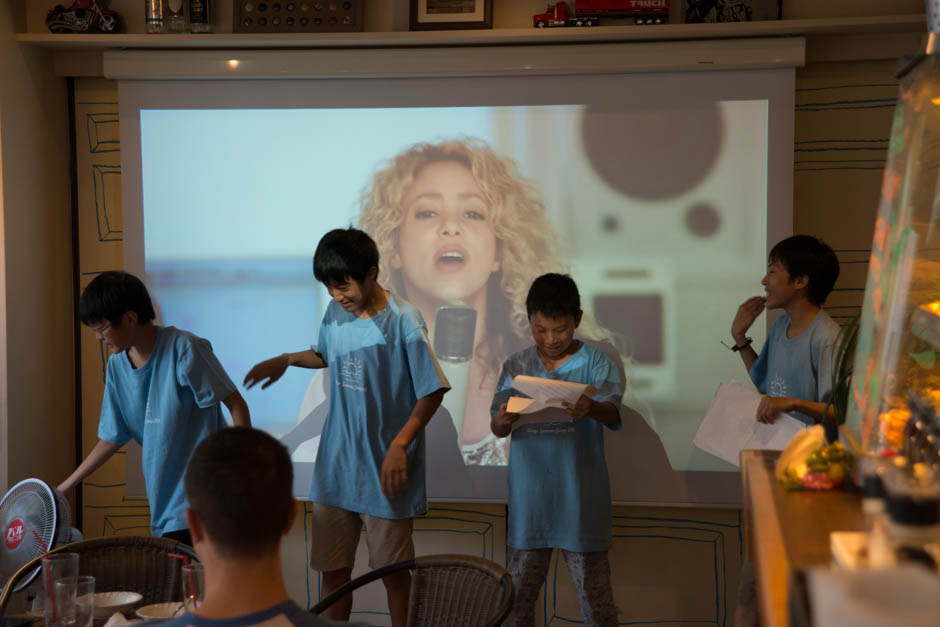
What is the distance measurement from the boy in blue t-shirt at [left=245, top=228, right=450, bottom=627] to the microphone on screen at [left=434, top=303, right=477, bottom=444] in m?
0.59

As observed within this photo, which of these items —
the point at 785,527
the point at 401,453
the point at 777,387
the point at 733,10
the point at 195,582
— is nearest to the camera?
the point at 785,527

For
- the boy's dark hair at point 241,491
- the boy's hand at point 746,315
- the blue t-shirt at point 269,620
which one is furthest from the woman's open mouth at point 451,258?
the blue t-shirt at point 269,620

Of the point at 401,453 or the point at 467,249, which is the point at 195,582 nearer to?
the point at 401,453

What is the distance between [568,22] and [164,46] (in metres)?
1.56

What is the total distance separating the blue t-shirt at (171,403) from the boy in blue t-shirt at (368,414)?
24 cm

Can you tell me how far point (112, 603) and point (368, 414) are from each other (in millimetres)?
1130

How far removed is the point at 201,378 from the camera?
2770 mm

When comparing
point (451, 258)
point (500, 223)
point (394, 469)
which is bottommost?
point (394, 469)

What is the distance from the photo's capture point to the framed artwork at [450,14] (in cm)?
347

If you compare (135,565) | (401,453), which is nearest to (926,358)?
(401,453)

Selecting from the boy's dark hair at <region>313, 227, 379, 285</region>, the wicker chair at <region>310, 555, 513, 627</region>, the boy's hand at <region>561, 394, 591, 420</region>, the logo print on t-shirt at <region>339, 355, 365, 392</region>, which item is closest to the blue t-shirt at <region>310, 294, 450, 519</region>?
the logo print on t-shirt at <region>339, 355, 365, 392</region>

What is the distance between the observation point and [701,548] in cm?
354

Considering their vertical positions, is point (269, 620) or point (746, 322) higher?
point (746, 322)

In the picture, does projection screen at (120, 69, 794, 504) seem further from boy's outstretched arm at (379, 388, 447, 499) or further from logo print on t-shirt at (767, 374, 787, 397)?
boy's outstretched arm at (379, 388, 447, 499)
